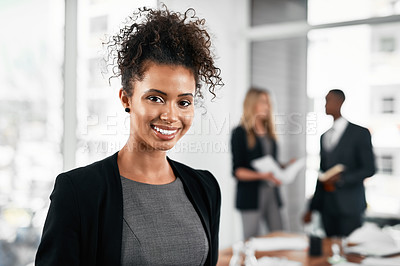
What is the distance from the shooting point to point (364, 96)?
130 inches

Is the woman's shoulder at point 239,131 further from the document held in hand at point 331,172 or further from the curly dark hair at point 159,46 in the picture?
the curly dark hair at point 159,46

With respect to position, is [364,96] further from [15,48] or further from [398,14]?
[15,48]

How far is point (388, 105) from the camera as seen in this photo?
3.21m

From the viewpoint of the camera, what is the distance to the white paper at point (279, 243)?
1.83 meters

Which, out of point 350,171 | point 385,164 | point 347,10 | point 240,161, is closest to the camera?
point 350,171

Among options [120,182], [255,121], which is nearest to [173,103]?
[120,182]

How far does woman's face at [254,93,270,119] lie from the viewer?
3.12 m

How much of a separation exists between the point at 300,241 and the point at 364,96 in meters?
1.82

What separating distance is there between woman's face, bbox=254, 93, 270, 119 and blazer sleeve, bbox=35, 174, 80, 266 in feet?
7.89

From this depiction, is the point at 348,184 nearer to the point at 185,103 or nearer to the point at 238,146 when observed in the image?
the point at 238,146

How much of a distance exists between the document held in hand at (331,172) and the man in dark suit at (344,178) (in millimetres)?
21

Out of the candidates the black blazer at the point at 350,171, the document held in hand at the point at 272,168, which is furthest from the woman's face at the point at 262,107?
the black blazer at the point at 350,171

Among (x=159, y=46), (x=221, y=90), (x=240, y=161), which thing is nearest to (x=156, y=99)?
(x=159, y=46)

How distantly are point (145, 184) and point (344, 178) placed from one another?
212cm
